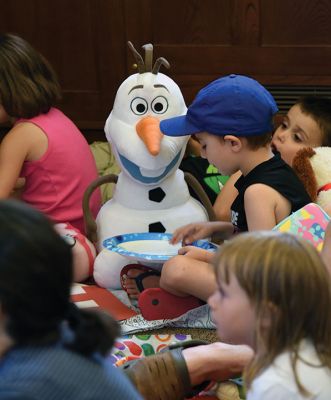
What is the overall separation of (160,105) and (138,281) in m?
0.49

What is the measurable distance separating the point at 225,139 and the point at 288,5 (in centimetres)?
107

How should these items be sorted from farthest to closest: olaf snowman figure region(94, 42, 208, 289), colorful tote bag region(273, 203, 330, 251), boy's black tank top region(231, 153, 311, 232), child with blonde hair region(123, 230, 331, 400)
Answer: olaf snowman figure region(94, 42, 208, 289) → boy's black tank top region(231, 153, 311, 232) → colorful tote bag region(273, 203, 330, 251) → child with blonde hair region(123, 230, 331, 400)

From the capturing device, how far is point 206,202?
2.24 m

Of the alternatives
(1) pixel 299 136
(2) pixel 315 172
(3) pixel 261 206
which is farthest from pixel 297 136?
(3) pixel 261 206

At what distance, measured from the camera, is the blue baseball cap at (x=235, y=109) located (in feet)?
6.34

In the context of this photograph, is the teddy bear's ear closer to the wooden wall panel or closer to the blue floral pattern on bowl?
the blue floral pattern on bowl

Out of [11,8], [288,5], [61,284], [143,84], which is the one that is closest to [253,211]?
[143,84]

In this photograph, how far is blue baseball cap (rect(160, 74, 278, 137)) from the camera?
1934 mm

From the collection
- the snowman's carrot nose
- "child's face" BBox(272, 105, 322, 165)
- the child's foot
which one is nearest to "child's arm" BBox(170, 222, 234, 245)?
the child's foot

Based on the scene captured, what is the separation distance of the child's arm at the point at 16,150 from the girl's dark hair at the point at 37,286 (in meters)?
1.24

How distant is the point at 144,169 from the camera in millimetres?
2133

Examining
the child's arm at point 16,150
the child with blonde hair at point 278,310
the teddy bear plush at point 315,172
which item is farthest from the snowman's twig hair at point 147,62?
the child with blonde hair at point 278,310

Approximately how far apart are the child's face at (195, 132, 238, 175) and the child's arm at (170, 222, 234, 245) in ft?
0.47

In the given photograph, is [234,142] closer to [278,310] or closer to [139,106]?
[139,106]
